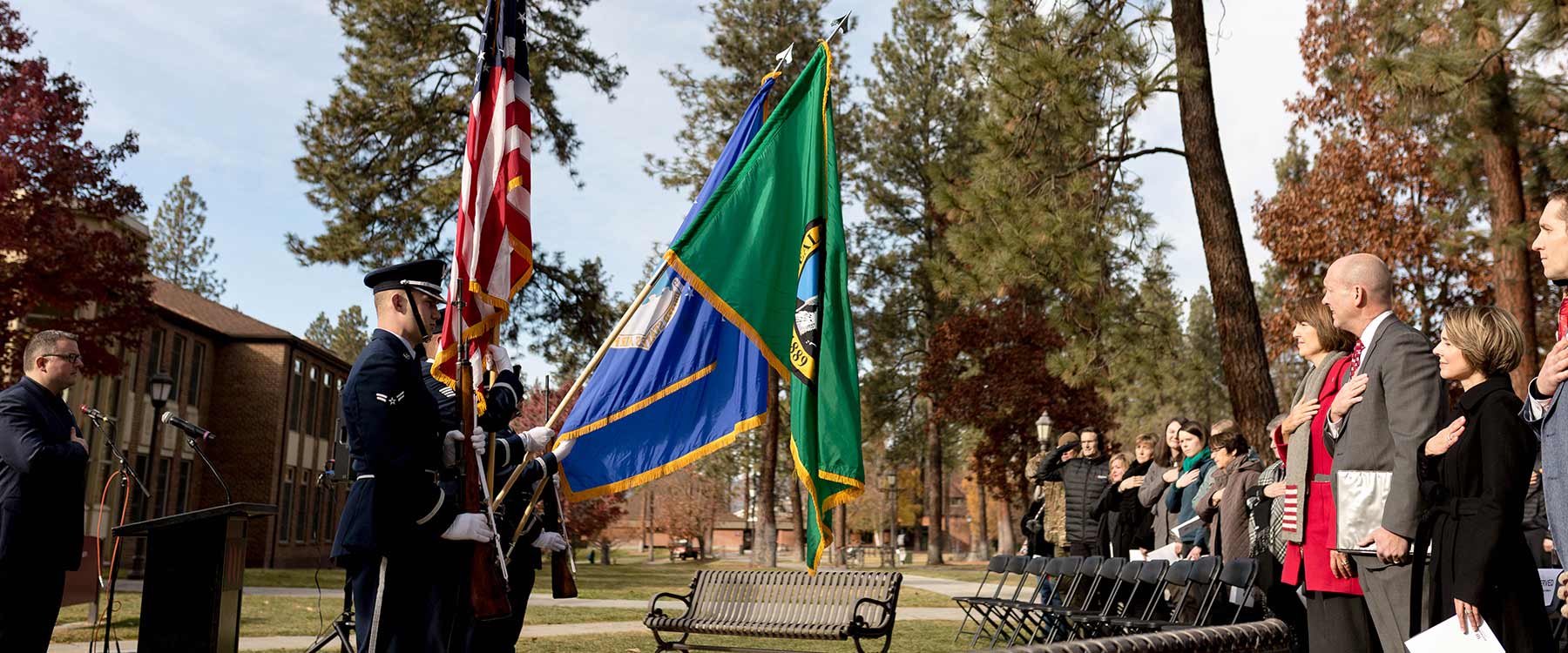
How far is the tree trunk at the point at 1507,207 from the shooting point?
13398 millimetres

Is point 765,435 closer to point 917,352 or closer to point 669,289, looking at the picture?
point 917,352

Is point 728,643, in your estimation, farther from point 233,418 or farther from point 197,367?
point 233,418

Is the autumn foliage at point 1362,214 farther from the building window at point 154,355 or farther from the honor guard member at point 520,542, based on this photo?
the building window at point 154,355

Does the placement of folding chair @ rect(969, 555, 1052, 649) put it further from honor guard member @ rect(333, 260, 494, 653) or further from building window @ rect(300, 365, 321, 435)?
building window @ rect(300, 365, 321, 435)

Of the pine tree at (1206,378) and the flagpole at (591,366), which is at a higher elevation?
the pine tree at (1206,378)

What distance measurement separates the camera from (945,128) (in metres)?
43.1

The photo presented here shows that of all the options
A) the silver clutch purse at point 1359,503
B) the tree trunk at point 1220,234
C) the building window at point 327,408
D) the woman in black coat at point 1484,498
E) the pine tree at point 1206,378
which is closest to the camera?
the woman in black coat at point 1484,498

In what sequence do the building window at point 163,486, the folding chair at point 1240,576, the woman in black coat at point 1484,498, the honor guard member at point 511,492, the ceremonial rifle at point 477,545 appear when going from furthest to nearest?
the building window at point 163,486 < the folding chair at point 1240,576 < the honor guard member at point 511,492 < the ceremonial rifle at point 477,545 < the woman in black coat at point 1484,498

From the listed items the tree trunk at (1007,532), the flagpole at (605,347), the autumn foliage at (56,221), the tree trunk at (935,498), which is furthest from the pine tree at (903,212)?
the flagpole at (605,347)

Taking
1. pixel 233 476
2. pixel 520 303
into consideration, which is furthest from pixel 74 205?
pixel 233 476

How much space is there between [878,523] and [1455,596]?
65.0m

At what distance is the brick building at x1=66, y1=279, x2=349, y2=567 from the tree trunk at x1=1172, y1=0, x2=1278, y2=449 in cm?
2403

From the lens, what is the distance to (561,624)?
13.2m

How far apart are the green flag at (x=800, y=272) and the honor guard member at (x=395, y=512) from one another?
6.50 feet
